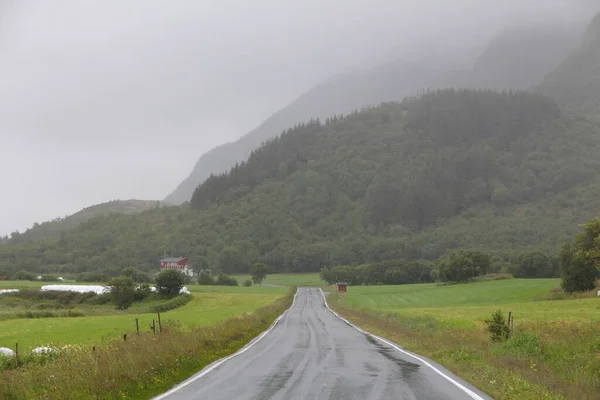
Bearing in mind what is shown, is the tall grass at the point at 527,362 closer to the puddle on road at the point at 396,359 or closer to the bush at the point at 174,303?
the puddle on road at the point at 396,359

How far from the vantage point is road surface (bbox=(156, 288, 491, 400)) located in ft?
42.9

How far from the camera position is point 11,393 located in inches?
520

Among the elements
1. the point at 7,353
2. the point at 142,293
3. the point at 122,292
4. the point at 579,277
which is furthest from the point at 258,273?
the point at 7,353

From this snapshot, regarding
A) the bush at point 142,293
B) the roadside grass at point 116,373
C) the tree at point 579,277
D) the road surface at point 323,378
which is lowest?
the tree at point 579,277

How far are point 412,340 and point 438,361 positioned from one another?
26.7 feet

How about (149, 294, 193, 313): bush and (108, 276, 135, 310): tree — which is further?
(108, 276, 135, 310): tree

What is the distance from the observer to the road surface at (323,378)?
1307cm

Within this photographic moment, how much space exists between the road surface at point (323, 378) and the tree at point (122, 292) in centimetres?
8372

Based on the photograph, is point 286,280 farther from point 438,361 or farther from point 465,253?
point 438,361

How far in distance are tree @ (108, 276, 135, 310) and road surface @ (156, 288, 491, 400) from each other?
83720 mm

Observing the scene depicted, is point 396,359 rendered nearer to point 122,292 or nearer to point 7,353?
point 7,353

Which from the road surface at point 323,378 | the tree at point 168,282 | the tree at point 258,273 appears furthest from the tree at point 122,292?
the road surface at point 323,378

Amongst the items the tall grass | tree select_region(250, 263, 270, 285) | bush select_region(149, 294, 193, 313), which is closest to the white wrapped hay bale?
the tall grass

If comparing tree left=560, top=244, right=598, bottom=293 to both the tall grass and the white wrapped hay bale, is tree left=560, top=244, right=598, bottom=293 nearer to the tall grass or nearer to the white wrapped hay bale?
the tall grass
